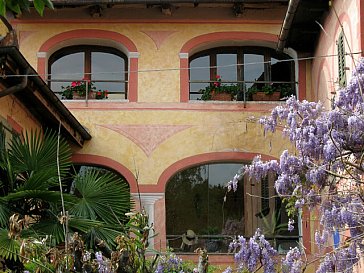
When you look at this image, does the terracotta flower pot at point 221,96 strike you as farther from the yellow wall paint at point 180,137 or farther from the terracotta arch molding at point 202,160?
the terracotta arch molding at point 202,160

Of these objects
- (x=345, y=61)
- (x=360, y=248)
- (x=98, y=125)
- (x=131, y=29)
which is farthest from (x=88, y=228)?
(x=131, y=29)

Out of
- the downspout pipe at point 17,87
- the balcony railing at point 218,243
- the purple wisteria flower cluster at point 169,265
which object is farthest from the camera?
the balcony railing at point 218,243

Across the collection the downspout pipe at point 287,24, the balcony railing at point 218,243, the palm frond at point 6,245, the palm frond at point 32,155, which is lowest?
the balcony railing at point 218,243

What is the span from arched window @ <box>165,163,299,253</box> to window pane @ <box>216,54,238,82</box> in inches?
68.1

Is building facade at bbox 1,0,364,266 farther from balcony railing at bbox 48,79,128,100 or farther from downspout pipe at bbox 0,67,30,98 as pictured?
downspout pipe at bbox 0,67,30,98

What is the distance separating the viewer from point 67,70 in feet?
55.7

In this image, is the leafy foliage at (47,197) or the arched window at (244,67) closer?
the leafy foliage at (47,197)

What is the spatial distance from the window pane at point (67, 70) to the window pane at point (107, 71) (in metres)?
0.24

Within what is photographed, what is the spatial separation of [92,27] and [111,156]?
2506 mm

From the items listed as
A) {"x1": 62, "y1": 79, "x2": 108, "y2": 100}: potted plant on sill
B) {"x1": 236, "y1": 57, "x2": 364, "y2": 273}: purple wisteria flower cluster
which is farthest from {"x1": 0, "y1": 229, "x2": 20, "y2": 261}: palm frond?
{"x1": 62, "y1": 79, "x2": 108, "y2": 100}: potted plant on sill

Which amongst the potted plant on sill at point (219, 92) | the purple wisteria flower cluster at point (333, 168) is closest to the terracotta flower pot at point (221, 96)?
the potted plant on sill at point (219, 92)

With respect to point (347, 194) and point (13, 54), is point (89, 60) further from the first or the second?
point (347, 194)

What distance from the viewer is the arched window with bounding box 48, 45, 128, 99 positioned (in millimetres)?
16672

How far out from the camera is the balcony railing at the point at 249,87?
16453 mm
